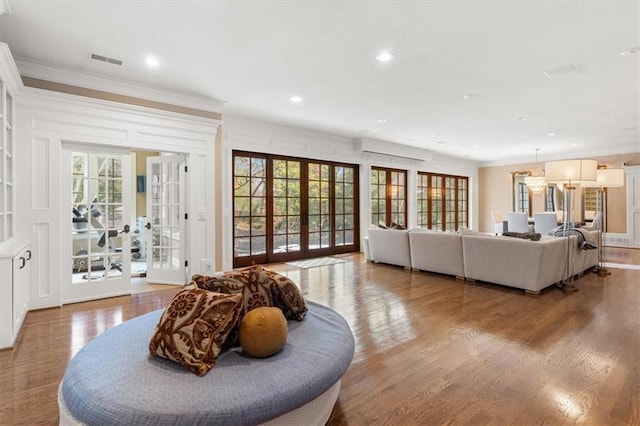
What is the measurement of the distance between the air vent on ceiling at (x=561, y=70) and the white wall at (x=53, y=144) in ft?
16.1

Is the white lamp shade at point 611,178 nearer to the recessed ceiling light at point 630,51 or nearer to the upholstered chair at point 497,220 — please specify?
the upholstered chair at point 497,220

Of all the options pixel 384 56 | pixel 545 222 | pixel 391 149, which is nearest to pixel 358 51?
pixel 384 56

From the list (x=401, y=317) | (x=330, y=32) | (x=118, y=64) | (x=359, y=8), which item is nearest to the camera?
(x=359, y=8)

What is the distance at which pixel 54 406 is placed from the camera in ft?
6.57

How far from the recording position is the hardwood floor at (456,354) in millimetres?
1945

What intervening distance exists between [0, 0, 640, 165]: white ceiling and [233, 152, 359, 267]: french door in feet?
4.11

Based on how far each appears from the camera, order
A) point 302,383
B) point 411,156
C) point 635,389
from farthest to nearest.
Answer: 1. point 411,156
2. point 635,389
3. point 302,383

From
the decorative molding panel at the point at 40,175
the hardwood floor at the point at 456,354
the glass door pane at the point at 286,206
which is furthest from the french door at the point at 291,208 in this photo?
the decorative molding panel at the point at 40,175

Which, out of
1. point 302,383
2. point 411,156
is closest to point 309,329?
point 302,383

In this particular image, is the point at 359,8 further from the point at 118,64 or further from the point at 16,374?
the point at 16,374

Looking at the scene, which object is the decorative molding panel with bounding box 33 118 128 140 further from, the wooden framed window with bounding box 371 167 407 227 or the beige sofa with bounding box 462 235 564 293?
the wooden framed window with bounding box 371 167 407 227

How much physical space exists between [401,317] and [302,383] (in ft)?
7.23

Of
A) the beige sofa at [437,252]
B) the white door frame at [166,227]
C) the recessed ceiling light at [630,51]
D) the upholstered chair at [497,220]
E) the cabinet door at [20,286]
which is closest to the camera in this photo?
the cabinet door at [20,286]

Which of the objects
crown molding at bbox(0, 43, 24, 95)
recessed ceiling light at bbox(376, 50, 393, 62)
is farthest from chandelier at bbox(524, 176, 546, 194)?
crown molding at bbox(0, 43, 24, 95)
